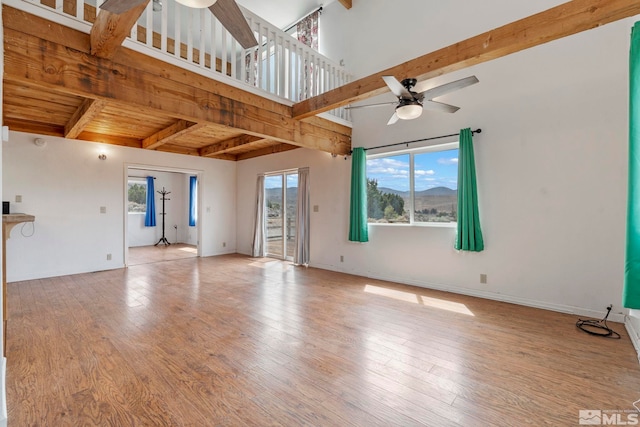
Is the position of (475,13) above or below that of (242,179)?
above

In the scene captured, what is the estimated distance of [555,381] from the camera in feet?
6.56

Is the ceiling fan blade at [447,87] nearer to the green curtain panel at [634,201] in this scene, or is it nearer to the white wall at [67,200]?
the green curtain panel at [634,201]

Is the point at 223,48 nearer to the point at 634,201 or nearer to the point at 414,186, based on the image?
the point at 414,186

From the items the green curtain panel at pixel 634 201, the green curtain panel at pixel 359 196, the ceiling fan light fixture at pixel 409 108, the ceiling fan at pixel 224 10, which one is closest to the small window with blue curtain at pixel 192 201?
the green curtain panel at pixel 359 196

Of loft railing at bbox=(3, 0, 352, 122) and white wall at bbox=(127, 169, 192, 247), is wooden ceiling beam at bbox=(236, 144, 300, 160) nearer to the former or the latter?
loft railing at bbox=(3, 0, 352, 122)

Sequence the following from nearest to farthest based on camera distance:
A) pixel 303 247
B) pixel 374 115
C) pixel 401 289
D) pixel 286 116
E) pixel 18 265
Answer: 1. pixel 286 116
2. pixel 401 289
3. pixel 18 265
4. pixel 374 115
5. pixel 303 247

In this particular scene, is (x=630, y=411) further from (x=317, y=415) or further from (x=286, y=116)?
(x=286, y=116)

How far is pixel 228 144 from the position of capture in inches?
238

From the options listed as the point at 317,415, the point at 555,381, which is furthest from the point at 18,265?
the point at 555,381

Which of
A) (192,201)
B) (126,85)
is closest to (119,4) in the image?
(126,85)

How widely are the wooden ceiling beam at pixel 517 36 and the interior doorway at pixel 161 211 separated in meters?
7.46

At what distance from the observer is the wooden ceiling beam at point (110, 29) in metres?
2.06

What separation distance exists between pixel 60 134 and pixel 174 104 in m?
3.73

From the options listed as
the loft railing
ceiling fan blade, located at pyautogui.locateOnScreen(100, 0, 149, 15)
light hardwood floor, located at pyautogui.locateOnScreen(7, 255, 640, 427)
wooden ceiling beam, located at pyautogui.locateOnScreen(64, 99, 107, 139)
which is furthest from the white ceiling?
light hardwood floor, located at pyautogui.locateOnScreen(7, 255, 640, 427)
